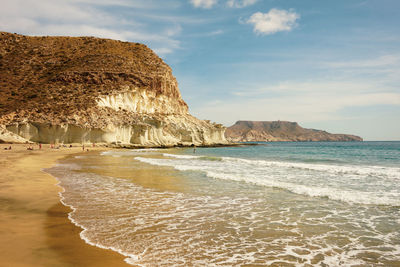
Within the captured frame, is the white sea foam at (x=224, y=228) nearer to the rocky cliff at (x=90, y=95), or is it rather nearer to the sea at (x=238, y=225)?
the sea at (x=238, y=225)

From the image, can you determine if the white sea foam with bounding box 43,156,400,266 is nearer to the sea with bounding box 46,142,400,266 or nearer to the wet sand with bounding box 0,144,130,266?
the sea with bounding box 46,142,400,266

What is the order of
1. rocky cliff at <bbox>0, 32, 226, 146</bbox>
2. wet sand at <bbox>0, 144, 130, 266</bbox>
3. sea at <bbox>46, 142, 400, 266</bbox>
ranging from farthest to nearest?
rocky cliff at <bbox>0, 32, 226, 146</bbox> < sea at <bbox>46, 142, 400, 266</bbox> < wet sand at <bbox>0, 144, 130, 266</bbox>

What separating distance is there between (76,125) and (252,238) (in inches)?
1769

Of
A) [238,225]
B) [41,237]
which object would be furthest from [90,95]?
[238,225]

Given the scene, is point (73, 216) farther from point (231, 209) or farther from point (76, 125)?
point (76, 125)

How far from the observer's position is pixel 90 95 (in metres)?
54.0

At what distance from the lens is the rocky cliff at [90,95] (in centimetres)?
4538

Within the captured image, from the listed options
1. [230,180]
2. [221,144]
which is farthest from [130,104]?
[230,180]

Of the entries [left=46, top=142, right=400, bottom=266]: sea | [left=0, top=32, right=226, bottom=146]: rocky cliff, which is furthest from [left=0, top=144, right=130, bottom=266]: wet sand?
[left=0, top=32, right=226, bottom=146]: rocky cliff

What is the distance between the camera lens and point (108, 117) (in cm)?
4966

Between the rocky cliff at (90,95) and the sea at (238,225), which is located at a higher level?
the rocky cliff at (90,95)

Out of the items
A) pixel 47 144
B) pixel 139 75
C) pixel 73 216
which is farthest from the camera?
pixel 139 75

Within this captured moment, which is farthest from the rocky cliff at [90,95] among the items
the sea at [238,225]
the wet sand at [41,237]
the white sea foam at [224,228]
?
the white sea foam at [224,228]

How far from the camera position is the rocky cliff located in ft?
149
